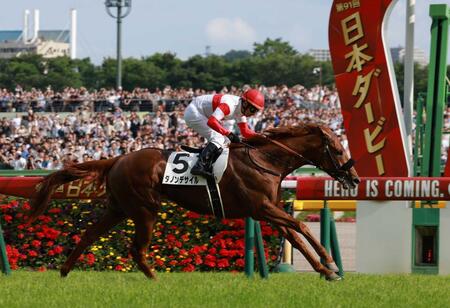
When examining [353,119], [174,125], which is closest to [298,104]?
[174,125]

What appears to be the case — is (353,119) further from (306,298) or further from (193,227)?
(306,298)

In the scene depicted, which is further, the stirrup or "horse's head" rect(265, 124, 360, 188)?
"horse's head" rect(265, 124, 360, 188)

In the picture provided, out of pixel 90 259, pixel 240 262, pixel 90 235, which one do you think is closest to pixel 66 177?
pixel 90 235

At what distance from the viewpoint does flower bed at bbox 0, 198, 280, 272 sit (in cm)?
1030

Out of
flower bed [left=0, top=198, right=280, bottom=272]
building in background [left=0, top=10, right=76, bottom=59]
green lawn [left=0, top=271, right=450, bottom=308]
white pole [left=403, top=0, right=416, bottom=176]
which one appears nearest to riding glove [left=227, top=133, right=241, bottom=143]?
green lawn [left=0, top=271, right=450, bottom=308]

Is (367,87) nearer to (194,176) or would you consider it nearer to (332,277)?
(194,176)

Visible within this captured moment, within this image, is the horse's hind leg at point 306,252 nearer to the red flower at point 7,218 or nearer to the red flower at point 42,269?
the red flower at point 42,269

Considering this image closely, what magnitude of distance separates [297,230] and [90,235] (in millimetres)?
1785

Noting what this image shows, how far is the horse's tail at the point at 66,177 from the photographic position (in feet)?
29.8

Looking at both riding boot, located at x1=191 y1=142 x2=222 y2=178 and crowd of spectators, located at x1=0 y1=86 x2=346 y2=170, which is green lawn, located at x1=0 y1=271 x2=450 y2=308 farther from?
crowd of spectators, located at x1=0 y1=86 x2=346 y2=170

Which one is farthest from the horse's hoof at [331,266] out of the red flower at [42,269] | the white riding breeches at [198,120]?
the red flower at [42,269]

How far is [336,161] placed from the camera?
884 centimetres

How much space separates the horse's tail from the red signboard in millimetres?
1764

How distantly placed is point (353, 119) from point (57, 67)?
67233 millimetres
